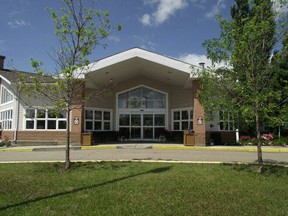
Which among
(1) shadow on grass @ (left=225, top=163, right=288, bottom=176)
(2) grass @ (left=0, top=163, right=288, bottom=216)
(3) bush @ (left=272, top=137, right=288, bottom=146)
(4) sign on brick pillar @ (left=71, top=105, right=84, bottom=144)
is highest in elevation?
(4) sign on brick pillar @ (left=71, top=105, right=84, bottom=144)

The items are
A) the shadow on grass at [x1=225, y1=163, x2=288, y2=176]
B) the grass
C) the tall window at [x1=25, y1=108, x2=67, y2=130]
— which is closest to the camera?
the grass

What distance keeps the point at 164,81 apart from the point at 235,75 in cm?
1395

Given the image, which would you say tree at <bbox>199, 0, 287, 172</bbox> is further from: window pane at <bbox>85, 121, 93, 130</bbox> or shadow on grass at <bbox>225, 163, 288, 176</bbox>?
window pane at <bbox>85, 121, 93, 130</bbox>

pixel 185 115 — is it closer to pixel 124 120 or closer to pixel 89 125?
pixel 124 120

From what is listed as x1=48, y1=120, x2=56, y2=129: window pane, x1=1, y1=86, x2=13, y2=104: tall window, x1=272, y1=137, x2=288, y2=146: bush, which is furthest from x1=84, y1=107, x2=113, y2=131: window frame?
x1=272, y1=137, x2=288, y2=146: bush

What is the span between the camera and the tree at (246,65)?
877 centimetres

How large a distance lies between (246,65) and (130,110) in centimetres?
1556

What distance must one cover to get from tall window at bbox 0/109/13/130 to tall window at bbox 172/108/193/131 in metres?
13.2

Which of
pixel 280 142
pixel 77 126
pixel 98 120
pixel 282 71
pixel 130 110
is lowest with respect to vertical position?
pixel 280 142

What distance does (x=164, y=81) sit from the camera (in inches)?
918

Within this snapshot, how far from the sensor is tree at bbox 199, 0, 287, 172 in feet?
28.8

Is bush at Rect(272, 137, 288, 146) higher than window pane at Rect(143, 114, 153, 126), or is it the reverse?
window pane at Rect(143, 114, 153, 126)

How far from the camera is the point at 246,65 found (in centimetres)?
934

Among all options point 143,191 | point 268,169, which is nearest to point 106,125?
point 268,169
